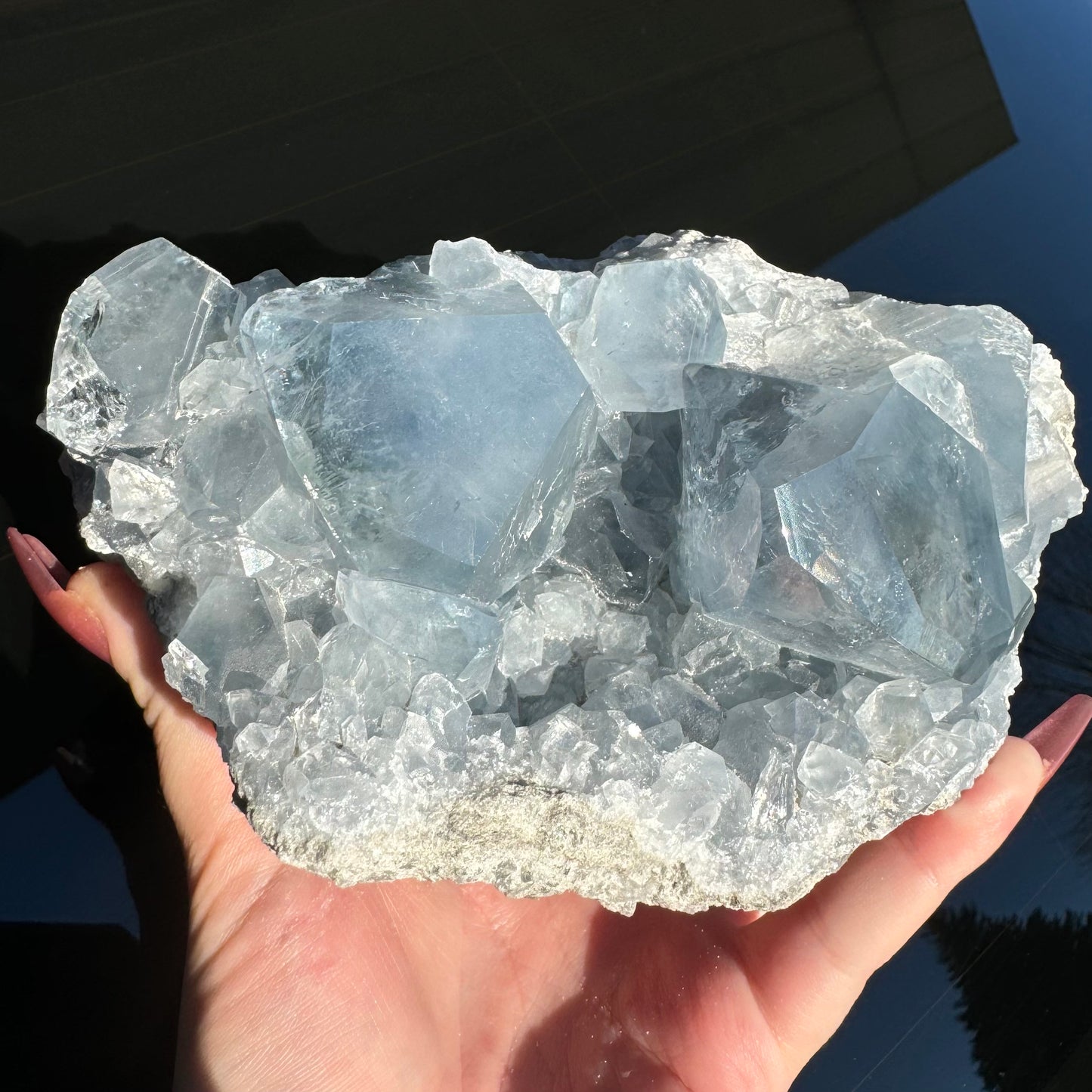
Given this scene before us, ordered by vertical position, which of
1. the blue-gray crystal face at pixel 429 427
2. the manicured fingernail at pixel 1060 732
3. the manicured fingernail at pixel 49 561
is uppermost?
the blue-gray crystal face at pixel 429 427

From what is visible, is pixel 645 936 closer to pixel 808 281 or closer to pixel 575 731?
pixel 575 731

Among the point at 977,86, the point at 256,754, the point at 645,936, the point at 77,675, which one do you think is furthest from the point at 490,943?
the point at 977,86

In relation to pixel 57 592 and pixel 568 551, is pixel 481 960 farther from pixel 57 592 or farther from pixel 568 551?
pixel 57 592

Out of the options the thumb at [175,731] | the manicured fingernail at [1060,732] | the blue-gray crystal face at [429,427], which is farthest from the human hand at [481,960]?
the blue-gray crystal face at [429,427]

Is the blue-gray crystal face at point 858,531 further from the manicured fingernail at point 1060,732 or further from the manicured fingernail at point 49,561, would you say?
the manicured fingernail at point 49,561

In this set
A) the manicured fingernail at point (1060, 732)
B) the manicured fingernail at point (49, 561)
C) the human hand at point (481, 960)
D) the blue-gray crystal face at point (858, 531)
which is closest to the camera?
the blue-gray crystal face at point (858, 531)

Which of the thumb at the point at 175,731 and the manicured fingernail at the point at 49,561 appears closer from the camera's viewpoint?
the thumb at the point at 175,731

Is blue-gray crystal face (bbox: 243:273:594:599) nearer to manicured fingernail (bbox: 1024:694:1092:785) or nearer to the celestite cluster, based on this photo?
the celestite cluster
